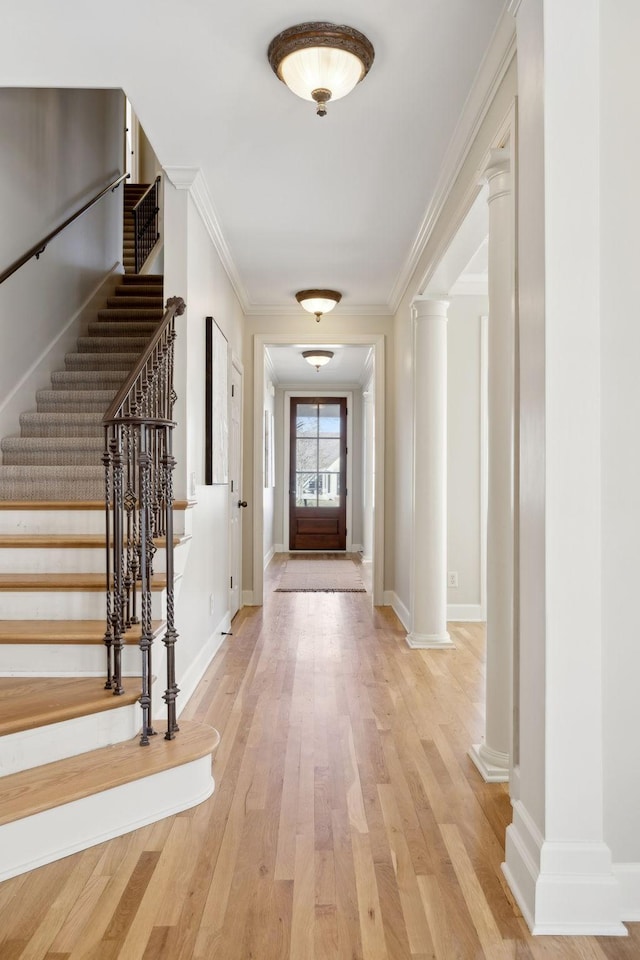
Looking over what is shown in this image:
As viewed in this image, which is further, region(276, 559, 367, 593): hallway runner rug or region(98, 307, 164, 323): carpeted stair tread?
region(276, 559, 367, 593): hallway runner rug

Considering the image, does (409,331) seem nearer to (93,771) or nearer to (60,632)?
(60,632)

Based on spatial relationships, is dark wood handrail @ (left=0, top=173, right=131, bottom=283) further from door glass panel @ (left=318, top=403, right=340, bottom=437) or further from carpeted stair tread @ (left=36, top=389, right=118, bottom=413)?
door glass panel @ (left=318, top=403, right=340, bottom=437)

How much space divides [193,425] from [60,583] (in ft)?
4.08

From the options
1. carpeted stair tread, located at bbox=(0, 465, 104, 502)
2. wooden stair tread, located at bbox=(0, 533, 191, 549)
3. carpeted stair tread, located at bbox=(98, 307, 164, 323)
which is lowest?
wooden stair tread, located at bbox=(0, 533, 191, 549)

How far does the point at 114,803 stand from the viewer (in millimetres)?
2109

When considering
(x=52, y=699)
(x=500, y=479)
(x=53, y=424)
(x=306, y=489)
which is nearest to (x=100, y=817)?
(x=52, y=699)

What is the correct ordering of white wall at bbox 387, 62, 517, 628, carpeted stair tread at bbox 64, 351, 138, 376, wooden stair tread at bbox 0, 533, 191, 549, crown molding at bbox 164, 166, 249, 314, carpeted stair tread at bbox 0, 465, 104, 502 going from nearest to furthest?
white wall at bbox 387, 62, 517, 628, wooden stair tread at bbox 0, 533, 191, 549, crown molding at bbox 164, 166, 249, 314, carpeted stair tread at bbox 0, 465, 104, 502, carpeted stair tread at bbox 64, 351, 138, 376

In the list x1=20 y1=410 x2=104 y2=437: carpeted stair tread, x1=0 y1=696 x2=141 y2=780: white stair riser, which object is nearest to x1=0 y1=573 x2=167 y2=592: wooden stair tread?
x1=0 y1=696 x2=141 y2=780: white stair riser

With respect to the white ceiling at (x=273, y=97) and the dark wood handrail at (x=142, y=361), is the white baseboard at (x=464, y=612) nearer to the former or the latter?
the white ceiling at (x=273, y=97)

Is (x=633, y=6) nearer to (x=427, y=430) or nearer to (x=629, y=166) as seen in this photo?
(x=629, y=166)

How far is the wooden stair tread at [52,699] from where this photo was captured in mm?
2158

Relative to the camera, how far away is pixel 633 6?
1.77 metres

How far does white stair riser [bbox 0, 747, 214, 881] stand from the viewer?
6.23 ft

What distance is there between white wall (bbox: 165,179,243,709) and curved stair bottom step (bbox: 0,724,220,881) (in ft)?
3.06
